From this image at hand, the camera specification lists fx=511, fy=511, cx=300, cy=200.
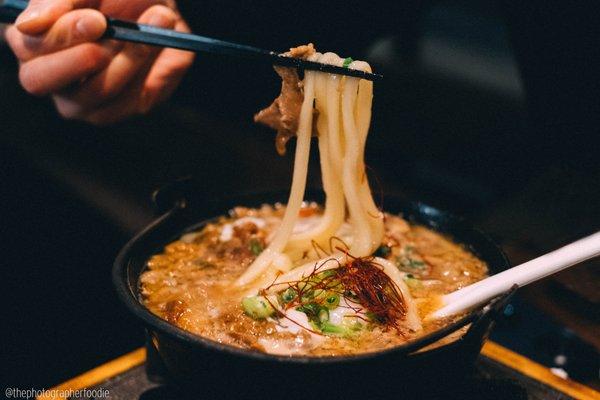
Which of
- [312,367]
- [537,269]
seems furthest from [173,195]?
[537,269]

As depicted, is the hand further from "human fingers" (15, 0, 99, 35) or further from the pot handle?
the pot handle

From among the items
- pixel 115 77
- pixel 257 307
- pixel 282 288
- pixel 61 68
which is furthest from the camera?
pixel 115 77

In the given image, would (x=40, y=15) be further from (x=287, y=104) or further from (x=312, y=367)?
(x=312, y=367)

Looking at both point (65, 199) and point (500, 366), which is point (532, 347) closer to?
point (500, 366)

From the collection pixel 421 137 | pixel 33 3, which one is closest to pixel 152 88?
pixel 33 3

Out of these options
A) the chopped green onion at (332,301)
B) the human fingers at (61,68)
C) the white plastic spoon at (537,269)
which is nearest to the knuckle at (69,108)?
the human fingers at (61,68)

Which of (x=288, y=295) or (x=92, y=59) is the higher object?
(x=92, y=59)
